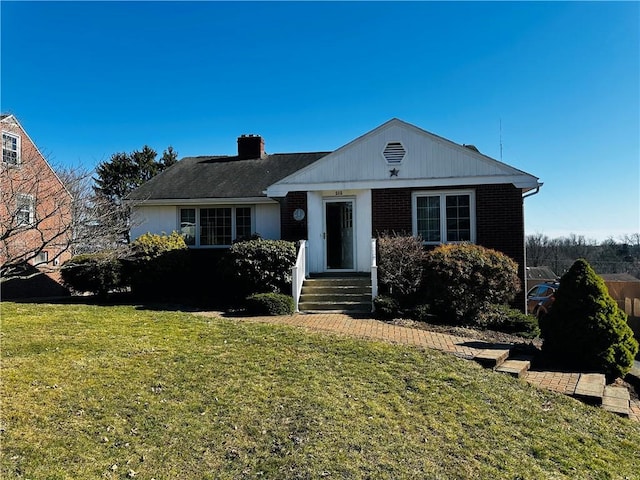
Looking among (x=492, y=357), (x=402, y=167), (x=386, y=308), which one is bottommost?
(x=492, y=357)

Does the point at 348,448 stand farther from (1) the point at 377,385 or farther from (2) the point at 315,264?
(2) the point at 315,264

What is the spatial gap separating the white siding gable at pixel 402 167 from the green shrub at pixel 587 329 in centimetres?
611

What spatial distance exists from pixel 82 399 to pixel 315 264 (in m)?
9.59

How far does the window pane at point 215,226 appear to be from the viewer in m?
16.7

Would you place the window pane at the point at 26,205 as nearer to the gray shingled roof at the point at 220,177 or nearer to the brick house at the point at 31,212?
the brick house at the point at 31,212

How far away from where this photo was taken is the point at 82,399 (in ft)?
16.3

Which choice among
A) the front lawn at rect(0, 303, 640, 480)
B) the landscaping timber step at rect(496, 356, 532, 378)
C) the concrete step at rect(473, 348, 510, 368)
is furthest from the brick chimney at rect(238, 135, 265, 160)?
the landscaping timber step at rect(496, 356, 532, 378)

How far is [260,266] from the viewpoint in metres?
12.0

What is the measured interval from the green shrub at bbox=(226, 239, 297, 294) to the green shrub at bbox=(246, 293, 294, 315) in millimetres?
968

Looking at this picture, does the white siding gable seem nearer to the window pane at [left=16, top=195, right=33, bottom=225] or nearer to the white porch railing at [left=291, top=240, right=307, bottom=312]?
the white porch railing at [left=291, top=240, right=307, bottom=312]

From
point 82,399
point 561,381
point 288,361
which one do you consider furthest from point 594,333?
point 82,399

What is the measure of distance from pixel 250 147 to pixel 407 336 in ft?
43.8

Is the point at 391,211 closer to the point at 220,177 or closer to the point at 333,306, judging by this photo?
the point at 333,306

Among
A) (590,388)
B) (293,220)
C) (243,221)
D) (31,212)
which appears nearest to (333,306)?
(293,220)
